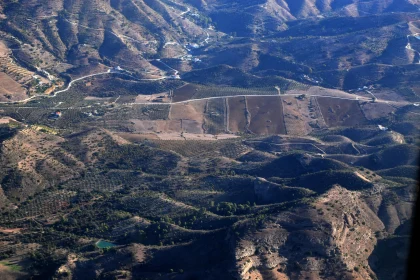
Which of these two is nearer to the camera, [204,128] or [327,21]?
[204,128]

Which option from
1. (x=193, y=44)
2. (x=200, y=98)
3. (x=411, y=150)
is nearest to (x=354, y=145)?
(x=411, y=150)

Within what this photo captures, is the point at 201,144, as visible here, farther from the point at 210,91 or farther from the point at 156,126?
the point at 210,91

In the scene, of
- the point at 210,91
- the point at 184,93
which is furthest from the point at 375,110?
the point at 184,93

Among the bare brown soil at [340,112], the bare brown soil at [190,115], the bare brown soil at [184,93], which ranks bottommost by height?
the bare brown soil at [190,115]

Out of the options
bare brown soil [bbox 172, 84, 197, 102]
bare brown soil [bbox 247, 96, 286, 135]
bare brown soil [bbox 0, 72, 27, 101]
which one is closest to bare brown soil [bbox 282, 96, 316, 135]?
bare brown soil [bbox 247, 96, 286, 135]

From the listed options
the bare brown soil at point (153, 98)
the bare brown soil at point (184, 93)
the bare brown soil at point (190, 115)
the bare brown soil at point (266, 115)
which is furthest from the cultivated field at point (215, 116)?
the bare brown soil at point (153, 98)

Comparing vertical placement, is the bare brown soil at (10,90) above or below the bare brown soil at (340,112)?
below

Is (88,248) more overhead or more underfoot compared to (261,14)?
more underfoot

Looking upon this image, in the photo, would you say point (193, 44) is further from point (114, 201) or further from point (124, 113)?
point (114, 201)

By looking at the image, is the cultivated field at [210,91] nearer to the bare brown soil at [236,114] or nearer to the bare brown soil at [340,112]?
the bare brown soil at [236,114]
